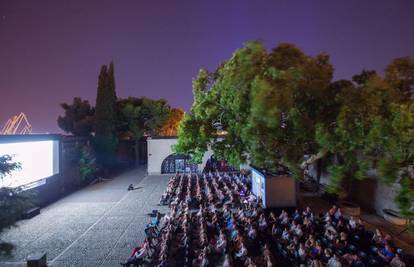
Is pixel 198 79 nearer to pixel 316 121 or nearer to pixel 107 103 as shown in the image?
pixel 316 121

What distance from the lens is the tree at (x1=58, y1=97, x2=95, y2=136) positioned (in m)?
37.2

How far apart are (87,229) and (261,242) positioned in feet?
30.2

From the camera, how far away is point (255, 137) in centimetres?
1044

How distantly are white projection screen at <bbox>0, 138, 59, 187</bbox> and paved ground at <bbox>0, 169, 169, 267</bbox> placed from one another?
2336 mm

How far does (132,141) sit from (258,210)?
31.6 metres

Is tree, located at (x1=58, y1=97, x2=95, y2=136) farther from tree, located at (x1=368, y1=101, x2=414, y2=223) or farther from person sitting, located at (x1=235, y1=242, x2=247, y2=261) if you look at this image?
tree, located at (x1=368, y1=101, x2=414, y2=223)

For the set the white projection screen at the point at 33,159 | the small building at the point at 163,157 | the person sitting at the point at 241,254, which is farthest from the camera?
the small building at the point at 163,157

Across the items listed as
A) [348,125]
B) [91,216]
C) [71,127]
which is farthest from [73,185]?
[348,125]

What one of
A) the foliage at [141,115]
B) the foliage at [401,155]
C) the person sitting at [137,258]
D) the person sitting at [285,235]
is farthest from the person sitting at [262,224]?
the foliage at [141,115]

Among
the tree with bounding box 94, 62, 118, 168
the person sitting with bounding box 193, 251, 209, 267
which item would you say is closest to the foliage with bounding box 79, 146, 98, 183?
the tree with bounding box 94, 62, 118, 168

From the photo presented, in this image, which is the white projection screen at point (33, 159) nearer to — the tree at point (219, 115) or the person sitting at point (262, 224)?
the tree at point (219, 115)

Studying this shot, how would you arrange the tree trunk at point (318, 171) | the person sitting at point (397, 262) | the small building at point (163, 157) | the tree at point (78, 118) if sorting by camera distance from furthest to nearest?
the tree at point (78, 118) < the small building at point (163, 157) < the tree trunk at point (318, 171) < the person sitting at point (397, 262)

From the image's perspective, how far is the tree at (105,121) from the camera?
109 feet

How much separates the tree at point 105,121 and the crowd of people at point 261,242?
20.0 m
